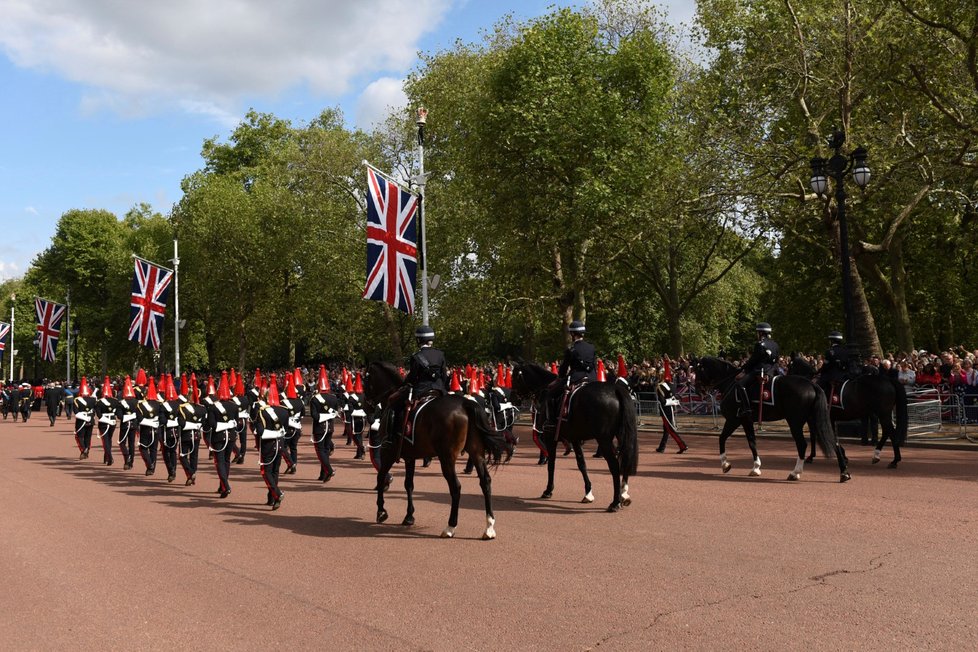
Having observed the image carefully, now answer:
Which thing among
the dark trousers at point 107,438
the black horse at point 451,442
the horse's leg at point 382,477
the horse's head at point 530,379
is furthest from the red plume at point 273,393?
the dark trousers at point 107,438

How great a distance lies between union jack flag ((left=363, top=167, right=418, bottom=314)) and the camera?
1978cm

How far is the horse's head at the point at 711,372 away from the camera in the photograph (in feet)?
46.6

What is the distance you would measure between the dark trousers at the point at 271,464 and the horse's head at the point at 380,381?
1876 mm

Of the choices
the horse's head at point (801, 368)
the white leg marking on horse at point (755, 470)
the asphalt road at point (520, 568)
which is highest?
the horse's head at point (801, 368)

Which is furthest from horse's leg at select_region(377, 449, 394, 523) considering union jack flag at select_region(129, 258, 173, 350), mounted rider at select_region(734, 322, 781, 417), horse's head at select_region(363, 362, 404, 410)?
union jack flag at select_region(129, 258, 173, 350)

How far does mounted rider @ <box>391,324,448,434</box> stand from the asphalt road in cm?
146

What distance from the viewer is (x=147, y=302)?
36.1m

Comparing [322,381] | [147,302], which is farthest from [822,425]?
[147,302]

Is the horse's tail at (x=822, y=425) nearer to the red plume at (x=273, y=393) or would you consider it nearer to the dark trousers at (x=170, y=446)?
the red plume at (x=273, y=393)

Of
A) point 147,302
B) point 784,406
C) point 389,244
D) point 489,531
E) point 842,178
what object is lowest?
point 489,531

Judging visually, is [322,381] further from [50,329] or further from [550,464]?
[50,329]

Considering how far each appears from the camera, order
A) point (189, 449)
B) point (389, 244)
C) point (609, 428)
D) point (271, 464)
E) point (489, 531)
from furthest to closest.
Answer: point (389, 244) < point (189, 449) < point (271, 464) < point (609, 428) < point (489, 531)

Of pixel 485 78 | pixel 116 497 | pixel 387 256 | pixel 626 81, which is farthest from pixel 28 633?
pixel 485 78

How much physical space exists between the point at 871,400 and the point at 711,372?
2.68m
